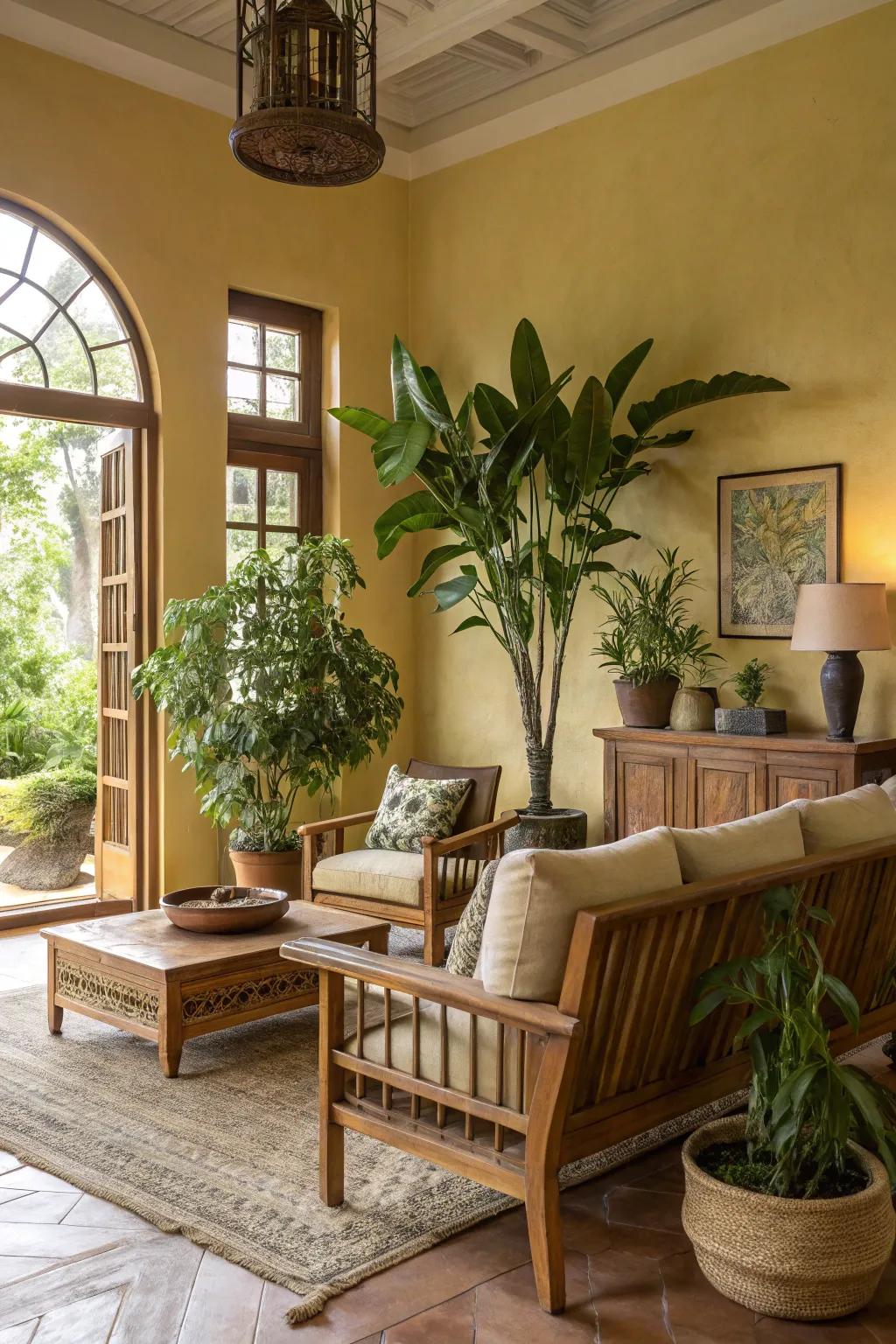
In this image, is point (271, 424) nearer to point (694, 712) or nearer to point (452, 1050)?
point (694, 712)

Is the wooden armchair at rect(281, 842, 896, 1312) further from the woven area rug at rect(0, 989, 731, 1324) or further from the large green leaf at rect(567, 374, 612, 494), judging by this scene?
the large green leaf at rect(567, 374, 612, 494)

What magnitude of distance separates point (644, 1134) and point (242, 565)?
11.7 feet

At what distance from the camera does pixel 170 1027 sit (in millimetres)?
3980

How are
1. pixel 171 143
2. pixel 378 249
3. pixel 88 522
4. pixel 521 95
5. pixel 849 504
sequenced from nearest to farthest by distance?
pixel 849 504 → pixel 171 143 → pixel 521 95 → pixel 378 249 → pixel 88 522

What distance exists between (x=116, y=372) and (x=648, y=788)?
354 centimetres

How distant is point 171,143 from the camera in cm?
642

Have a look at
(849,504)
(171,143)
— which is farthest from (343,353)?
(849,504)

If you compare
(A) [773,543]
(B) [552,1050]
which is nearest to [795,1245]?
(B) [552,1050]

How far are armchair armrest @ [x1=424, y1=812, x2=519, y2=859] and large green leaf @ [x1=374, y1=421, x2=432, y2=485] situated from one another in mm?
1754

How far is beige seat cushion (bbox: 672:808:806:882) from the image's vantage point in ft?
9.82

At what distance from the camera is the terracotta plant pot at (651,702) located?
19.2 feet

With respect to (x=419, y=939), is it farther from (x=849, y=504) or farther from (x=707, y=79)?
(x=707, y=79)

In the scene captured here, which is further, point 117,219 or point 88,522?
point 88,522

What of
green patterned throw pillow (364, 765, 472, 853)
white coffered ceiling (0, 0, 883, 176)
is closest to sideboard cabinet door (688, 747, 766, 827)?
green patterned throw pillow (364, 765, 472, 853)
